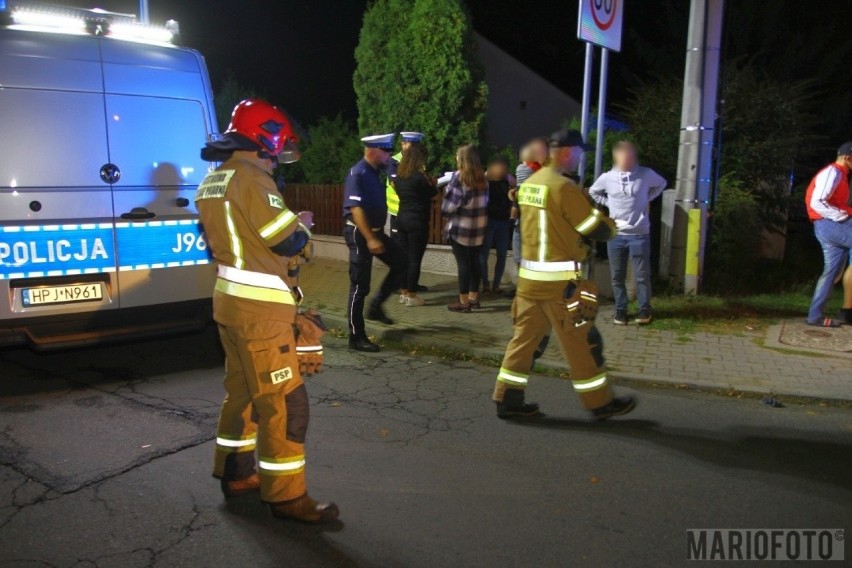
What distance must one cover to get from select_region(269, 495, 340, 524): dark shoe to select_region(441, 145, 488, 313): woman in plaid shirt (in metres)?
4.82

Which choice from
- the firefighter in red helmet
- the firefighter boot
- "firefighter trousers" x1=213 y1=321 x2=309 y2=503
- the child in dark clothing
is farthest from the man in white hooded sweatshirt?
"firefighter trousers" x1=213 y1=321 x2=309 y2=503

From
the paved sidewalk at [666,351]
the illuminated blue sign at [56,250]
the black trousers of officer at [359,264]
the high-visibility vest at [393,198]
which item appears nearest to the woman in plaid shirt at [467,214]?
the paved sidewalk at [666,351]

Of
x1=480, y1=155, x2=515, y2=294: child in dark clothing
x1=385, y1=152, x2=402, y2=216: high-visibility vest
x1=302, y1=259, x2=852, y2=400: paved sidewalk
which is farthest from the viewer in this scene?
x1=480, y1=155, x2=515, y2=294: child in dark clothing

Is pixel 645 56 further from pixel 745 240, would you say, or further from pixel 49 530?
pixel 49 530

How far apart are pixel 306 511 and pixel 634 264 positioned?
4.86 meters

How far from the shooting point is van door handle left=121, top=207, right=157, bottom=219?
5438 mm

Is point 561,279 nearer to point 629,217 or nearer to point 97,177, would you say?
point 629,217

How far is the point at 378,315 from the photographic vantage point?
290 inches

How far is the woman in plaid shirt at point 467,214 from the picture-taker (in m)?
8.00

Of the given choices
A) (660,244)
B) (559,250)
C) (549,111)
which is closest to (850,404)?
(559,250)

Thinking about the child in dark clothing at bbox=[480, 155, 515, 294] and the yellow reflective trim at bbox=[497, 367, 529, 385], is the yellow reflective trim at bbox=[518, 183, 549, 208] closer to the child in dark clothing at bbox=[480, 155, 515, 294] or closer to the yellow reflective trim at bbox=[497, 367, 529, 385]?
the yellow reflective trim at bbox=[497, 367, 529, 385]

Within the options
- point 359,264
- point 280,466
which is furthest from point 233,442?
point 359,264

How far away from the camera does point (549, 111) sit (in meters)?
21.2

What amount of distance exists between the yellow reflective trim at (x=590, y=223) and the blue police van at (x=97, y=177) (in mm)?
2789
